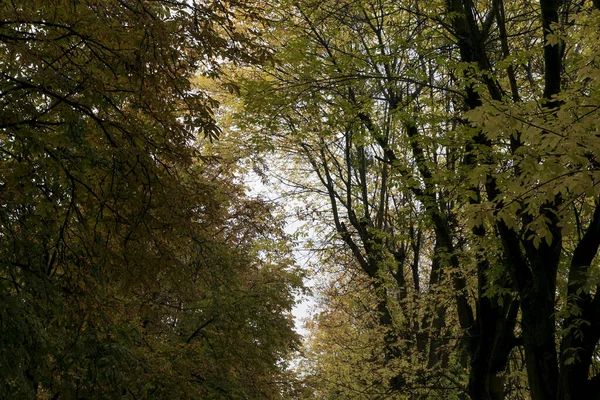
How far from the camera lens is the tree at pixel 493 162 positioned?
511 centimetres

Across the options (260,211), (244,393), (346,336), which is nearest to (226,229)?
(260,211)

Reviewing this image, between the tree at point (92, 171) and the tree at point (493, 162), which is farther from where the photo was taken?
the tree at point (493, 162)

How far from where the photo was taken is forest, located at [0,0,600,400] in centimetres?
509

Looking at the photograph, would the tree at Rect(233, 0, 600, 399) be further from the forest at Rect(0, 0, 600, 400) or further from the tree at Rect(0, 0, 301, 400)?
the tree at Rect(0, 0, 301, 400)

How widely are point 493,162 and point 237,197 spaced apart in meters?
7.96

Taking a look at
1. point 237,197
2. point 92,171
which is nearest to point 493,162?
point 92,171

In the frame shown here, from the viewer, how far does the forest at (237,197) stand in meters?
5.09

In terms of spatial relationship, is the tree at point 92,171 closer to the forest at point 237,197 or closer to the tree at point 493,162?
the forest at point 237,197

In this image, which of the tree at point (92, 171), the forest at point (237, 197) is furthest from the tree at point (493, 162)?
the tree at point (92, 171)

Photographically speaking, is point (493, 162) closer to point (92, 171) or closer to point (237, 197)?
point (92, 171)

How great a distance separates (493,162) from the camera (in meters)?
7.32

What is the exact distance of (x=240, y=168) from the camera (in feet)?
51.8

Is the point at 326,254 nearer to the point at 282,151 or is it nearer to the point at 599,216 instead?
the point at 282,151

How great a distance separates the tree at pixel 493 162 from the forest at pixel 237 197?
0.04 m
